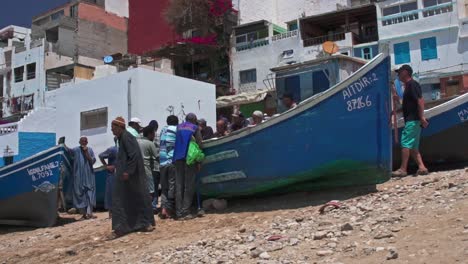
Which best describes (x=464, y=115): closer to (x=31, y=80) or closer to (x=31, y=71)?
(x=31, y=80)

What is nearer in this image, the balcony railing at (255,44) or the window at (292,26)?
the balcony railing at (255,44)

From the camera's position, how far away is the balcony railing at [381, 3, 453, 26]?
28.3 meters

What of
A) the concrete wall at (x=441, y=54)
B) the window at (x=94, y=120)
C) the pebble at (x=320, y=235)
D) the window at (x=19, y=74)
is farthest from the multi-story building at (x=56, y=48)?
the pebble at (x=320, y=235)

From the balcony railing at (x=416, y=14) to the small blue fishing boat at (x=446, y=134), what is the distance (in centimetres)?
2322

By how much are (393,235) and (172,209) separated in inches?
146

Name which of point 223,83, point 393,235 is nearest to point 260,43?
point 223,83

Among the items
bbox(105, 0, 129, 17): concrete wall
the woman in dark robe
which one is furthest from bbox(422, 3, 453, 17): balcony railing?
bbox(105, 0, 129, 17): concrete wall

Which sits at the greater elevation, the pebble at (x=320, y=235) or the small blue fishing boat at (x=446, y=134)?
the small blue fishing boat at (x=446, y=134)

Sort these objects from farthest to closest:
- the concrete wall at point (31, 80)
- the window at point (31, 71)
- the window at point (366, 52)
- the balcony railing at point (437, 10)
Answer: the window at point (31, 71) < the concrete wall at point (31, 80) < the window at point (366, 52) < the balcony railing at point (437, 10)

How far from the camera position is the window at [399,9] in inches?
1175

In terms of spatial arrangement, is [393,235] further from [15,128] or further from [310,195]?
[15,128]

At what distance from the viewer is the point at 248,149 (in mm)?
6875

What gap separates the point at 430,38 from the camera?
28422 mm

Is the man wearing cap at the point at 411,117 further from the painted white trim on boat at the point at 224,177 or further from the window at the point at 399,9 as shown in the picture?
the window at the point at 399,9
